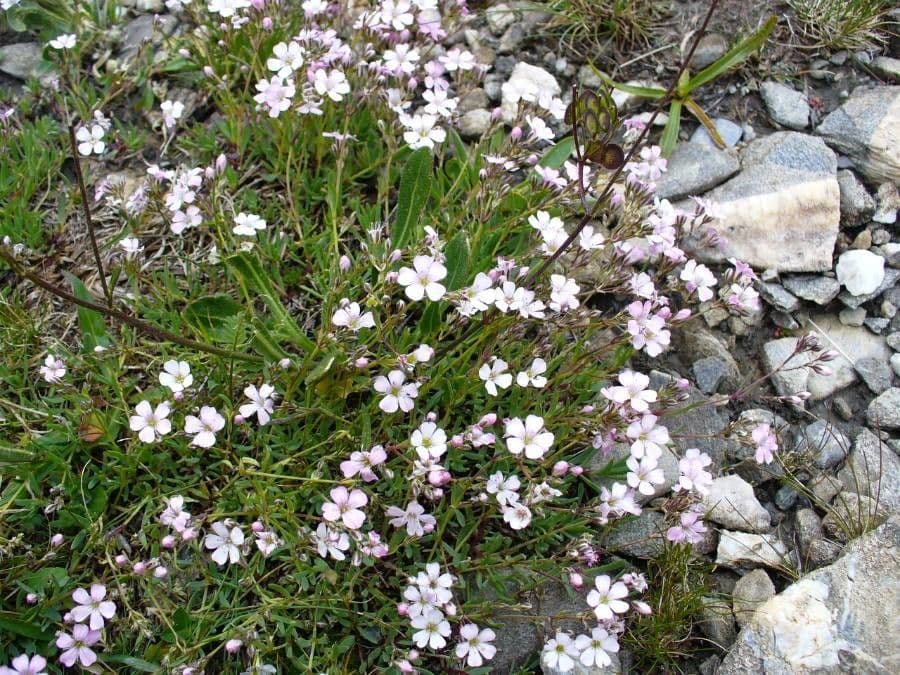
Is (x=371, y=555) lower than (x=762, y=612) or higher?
higher

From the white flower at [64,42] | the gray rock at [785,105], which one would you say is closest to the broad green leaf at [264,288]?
the white flower at [64,42]

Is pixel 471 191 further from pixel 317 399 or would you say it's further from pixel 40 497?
pixel 40 497

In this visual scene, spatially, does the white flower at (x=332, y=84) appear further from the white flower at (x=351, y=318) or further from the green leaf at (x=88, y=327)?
the green leaf at (x=88, y=327)

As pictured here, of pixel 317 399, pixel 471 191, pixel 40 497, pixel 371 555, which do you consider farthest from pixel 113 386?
pixel 471 191

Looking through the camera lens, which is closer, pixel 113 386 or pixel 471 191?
pixel 113 386

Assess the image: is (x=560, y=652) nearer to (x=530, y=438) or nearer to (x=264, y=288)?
(x=530, y=438)

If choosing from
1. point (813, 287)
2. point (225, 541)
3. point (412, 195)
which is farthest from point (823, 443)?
point (225, 541)
